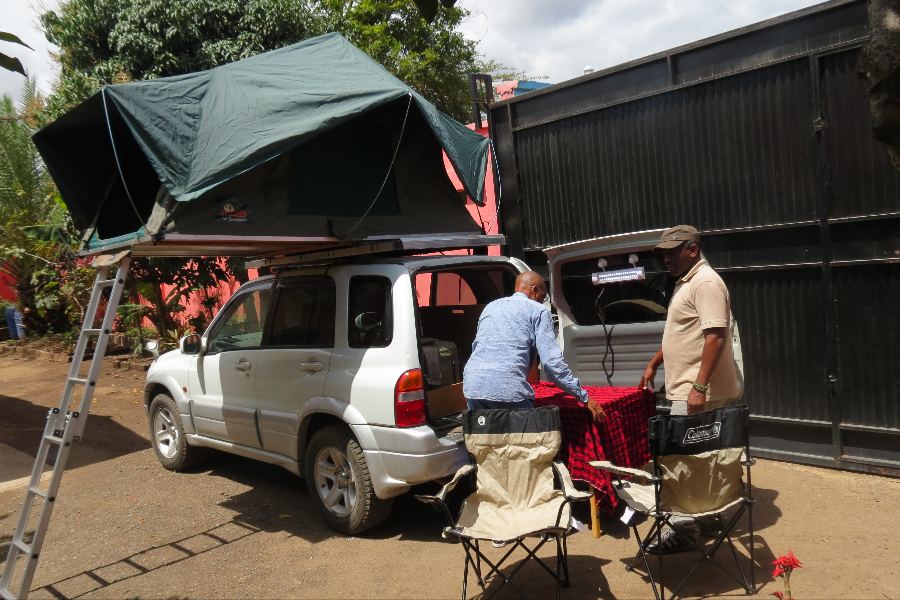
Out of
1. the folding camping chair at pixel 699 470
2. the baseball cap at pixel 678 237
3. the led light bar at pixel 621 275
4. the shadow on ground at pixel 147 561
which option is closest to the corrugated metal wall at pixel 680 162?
the led light bar at pixel 621 275

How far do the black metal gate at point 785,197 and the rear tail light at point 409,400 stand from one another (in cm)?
316

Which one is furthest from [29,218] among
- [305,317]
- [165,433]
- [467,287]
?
[467,287]

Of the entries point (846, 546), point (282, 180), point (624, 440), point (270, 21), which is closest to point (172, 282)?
point (270, 21)

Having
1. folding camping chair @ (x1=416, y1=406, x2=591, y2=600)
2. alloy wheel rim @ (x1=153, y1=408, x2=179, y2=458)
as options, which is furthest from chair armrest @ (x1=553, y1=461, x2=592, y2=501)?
alloy wheel rim @ (x1=153, y1=408, x2=179, y2=458)

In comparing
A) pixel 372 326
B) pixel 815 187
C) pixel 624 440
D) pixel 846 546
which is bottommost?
pixel 846 546

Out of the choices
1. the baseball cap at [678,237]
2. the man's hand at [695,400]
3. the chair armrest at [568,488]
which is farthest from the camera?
the baseball cap at [678,237]

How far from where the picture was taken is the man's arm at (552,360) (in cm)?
410

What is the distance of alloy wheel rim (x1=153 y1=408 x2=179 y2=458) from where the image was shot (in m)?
6.83

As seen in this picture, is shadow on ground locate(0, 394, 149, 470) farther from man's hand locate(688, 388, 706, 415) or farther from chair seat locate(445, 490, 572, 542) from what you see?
man's hand locate(688, 388, 706, 415)

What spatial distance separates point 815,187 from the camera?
560 cm

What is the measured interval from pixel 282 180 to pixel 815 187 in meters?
4.06

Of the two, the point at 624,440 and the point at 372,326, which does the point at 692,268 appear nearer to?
the point at 624,440

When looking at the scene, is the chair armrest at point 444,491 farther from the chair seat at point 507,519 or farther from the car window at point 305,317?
the car window at point 305,317

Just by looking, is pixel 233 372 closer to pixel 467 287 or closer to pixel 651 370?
pixel 467 287
